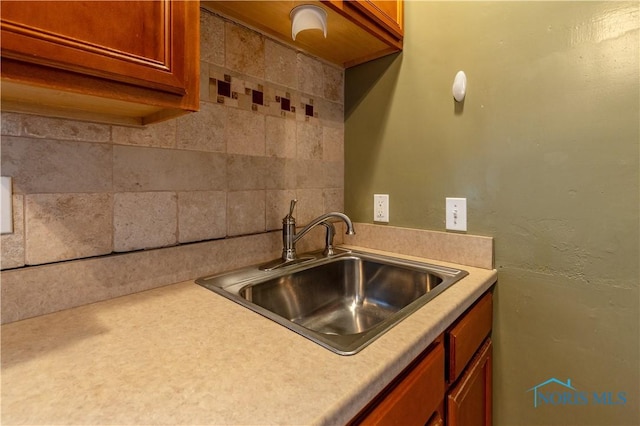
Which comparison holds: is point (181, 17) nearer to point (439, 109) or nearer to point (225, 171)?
point (225, 171)

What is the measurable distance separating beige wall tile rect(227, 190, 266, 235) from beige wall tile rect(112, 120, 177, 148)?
0.24 m

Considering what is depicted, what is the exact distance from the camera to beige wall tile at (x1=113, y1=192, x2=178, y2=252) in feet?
2.62

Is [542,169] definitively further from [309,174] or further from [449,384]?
[309,174]

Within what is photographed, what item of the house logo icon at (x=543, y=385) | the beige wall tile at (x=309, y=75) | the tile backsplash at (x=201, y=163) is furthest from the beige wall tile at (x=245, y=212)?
the house logo icon at (x=543, y=385)

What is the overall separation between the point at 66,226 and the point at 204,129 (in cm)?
44

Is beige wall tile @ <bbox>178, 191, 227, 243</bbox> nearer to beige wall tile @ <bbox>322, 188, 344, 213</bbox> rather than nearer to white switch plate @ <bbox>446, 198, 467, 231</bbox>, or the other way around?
beige wall tile @ <bbox>322, 188, 344, 213</bbox>

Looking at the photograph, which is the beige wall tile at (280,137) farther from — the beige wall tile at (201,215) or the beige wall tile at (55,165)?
the beige wall tile at (55,165)

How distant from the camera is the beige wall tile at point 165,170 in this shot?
80 centimetres

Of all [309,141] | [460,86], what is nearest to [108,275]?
[309,141]

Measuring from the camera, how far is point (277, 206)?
117cm

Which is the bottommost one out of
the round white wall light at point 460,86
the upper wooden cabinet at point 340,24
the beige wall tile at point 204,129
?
the beige wall tile at point 204,129

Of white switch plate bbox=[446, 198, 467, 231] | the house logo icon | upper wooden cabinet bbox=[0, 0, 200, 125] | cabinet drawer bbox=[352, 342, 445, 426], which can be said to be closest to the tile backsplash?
upper wooden cabinet bbox=[0, 0, 200, 125]

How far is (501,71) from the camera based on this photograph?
3.34 feet

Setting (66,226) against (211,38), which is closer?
(66,226)
